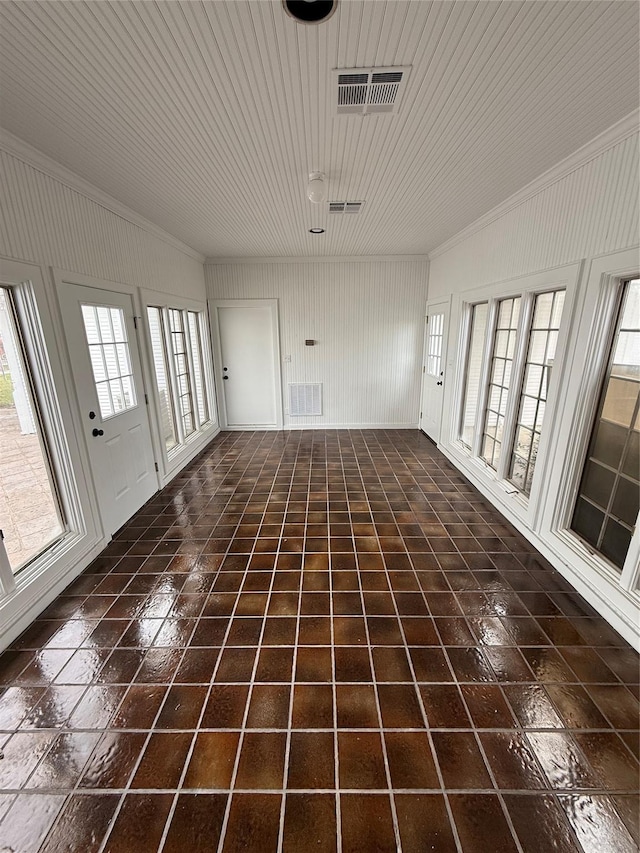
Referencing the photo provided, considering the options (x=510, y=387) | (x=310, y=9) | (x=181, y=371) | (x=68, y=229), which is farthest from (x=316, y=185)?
(x=181, y=371)

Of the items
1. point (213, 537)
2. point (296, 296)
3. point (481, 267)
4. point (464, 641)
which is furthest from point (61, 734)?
point (296, 296)

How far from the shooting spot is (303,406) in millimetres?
5984

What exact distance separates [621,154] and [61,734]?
13.2 ft

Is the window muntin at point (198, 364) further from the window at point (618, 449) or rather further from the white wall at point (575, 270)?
the window at point (618, 449)

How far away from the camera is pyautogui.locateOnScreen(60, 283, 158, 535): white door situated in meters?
2.57

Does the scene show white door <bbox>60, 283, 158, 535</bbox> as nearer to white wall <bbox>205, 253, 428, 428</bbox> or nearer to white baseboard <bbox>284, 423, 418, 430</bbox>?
white wall <bbox>205, 253, 428, 428</bbox>

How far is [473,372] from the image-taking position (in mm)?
4133

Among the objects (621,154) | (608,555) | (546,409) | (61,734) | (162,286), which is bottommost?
(61,734)

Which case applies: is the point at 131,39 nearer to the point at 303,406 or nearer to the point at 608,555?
the point at 608,555

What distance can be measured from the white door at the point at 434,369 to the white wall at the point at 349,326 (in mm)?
197

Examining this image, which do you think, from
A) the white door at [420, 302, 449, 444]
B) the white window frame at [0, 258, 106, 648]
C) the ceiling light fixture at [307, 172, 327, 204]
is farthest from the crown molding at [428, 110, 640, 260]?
the white window frame at [0, 258, 106, 648]

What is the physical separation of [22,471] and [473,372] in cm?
472

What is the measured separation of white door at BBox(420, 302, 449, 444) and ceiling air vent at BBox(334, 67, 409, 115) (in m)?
3.12

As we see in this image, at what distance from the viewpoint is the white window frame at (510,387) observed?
2477mm
